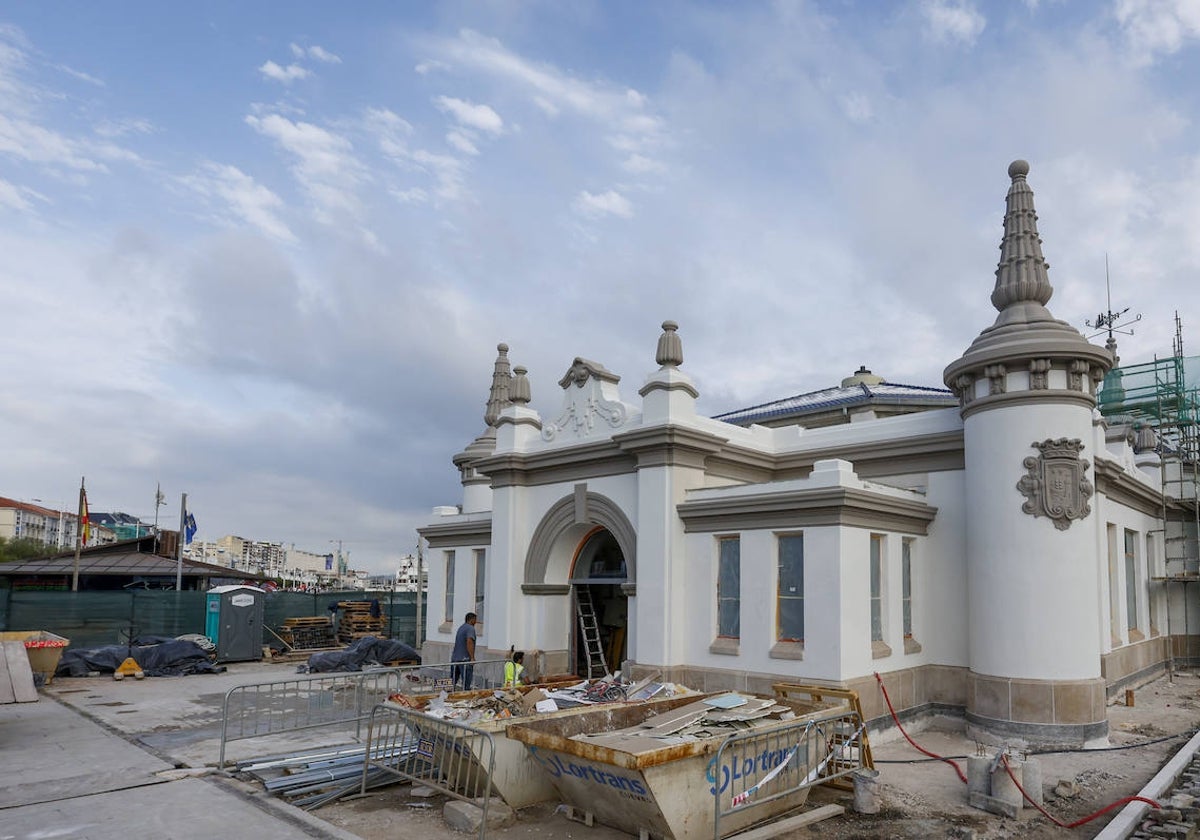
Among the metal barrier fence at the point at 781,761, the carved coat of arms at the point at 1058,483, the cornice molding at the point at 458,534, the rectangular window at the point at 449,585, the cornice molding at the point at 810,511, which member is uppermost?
the carved coat of arms at the point at 1058,483

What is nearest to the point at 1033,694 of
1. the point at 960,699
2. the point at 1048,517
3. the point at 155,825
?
the point at 960,699

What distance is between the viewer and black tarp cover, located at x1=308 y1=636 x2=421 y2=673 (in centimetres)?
2235

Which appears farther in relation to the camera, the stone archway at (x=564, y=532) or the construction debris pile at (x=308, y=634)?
the construction debris pile at (x=308, y=634)

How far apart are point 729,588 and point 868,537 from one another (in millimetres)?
2493

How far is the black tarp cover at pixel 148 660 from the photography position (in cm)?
2164

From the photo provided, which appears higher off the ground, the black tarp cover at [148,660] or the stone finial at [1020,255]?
the stone finial at [1020,255]

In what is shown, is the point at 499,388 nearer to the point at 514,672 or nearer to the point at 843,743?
the point at 514,672

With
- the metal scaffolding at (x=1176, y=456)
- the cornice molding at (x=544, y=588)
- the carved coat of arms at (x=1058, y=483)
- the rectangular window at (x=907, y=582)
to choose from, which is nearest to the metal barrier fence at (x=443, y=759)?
the cornice molding at (x=544, y=588)

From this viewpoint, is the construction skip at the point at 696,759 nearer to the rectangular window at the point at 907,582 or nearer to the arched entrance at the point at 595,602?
the rectangular window at the point at 907,582

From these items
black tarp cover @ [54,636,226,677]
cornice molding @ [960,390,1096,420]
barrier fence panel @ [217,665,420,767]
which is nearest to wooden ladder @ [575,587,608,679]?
barrier fence panel @ [217,665,420,767]

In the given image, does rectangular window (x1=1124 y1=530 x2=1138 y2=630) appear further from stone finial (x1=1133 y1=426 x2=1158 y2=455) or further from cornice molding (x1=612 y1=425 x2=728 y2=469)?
cornice molding (x1=612 y1=425 x2=728 y2=469)

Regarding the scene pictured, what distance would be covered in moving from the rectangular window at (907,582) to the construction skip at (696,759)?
4622 mm

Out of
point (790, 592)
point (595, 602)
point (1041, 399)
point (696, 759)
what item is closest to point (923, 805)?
point (696, 759)

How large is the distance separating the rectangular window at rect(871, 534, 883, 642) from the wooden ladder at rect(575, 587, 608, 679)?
6092 millimetres
